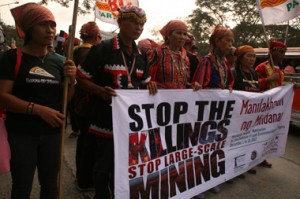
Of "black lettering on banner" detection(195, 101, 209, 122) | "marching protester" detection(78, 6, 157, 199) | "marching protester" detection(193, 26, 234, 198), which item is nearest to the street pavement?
"marching protester" detection(193, 26, 234, 198)

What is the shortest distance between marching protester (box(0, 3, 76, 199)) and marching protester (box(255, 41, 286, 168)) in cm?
334

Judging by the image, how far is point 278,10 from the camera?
4773 mm

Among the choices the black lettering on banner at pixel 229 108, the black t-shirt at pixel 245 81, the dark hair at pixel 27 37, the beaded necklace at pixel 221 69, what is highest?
the dark hair at pixel 27 37

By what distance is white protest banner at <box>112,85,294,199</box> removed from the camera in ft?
7.85

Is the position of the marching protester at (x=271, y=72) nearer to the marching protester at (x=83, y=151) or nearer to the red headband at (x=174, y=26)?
the red headband at (x=174, y=26)

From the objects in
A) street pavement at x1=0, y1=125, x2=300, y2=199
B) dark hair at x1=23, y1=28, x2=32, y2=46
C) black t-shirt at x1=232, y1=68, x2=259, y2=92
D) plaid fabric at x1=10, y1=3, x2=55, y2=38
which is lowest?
street pavement at x1=0, y1=125, x2=300, y2=199

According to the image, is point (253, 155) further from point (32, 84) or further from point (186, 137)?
point (32, 84)

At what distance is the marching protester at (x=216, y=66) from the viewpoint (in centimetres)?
337

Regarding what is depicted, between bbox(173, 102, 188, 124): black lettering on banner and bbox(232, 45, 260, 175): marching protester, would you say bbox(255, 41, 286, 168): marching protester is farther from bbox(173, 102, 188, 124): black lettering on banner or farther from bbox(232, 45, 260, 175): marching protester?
bbox(173, 102, 188, 124): black lettering on banner

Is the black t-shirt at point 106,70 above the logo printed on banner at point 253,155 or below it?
above

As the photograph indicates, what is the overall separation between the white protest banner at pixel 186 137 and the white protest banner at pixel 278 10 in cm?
139

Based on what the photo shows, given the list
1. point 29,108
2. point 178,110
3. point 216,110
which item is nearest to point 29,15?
point 29,108

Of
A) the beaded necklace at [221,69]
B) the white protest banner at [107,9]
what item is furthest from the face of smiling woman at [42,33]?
the white protest banner at [107,9]

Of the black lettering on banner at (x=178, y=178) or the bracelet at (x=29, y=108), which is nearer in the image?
the bracelet at (x=29, y=108)
